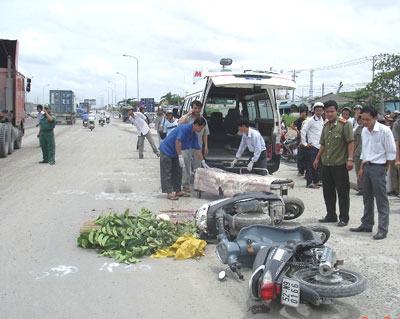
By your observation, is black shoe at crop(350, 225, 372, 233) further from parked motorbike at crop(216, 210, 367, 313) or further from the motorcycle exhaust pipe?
the motorcycle exhaust pipe

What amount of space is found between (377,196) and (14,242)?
465 cm

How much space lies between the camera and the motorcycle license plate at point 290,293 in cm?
408

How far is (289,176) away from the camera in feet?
43.4

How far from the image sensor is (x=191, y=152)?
9.96 meters

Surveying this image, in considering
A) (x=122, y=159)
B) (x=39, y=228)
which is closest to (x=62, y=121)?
(x=122, y=159)

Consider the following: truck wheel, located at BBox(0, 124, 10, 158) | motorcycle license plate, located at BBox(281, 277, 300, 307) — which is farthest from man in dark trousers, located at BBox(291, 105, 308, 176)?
truck wheel, located at BBox(0, 124, 10, 158)

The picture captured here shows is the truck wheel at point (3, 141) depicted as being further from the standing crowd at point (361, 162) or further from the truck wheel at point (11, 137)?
the standing crowd at point (361, 162)

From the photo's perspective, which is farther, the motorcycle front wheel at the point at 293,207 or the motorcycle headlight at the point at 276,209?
the motorcycle front wheel at the point at 293,207

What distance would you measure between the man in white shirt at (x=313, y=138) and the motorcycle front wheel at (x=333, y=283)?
6.76 meters

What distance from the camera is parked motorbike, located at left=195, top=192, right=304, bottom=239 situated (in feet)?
20.2

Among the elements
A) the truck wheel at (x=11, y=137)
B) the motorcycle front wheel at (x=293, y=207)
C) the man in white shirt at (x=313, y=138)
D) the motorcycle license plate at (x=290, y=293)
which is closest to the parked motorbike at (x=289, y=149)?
the man in white shirt at (x=313, y=138)

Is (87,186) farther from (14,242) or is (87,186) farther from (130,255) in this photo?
(130,255)

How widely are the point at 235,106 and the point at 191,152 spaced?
9.96ft

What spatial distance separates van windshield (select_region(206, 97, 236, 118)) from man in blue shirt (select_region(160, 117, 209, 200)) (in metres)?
2.49
